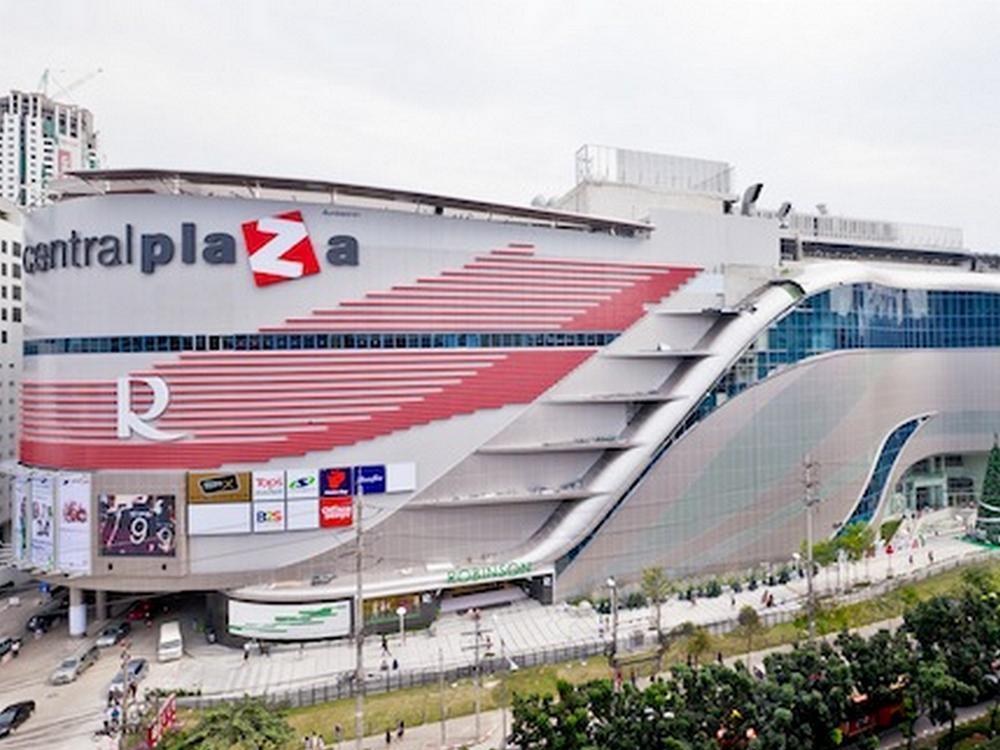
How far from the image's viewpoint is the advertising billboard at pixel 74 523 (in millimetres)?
35312

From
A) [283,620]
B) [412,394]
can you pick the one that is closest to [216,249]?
[412,394]

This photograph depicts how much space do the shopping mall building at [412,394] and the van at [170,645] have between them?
7.19 feet

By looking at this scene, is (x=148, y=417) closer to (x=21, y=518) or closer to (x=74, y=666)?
(x=21, y=518)

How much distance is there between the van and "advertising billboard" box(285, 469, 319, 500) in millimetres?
8781

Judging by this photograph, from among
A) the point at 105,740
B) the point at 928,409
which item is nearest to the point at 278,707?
the point at 105,740

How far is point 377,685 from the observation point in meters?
29.8

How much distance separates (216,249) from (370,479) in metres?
14.9

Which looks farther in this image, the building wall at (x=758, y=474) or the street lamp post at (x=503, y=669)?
the building wall at (x=758, y=474)

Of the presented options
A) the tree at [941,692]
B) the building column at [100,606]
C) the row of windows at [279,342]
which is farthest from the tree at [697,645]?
the building column at [100,606]

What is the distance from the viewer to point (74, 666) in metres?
32.1

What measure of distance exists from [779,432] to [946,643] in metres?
19.8

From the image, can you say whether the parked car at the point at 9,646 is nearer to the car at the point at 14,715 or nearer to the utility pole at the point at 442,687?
the car at the point at 14,715

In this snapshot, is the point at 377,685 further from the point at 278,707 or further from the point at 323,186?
the point at 323,186

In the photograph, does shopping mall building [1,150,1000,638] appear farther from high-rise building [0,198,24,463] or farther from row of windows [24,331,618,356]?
high-rise building [0,198,24,463]
